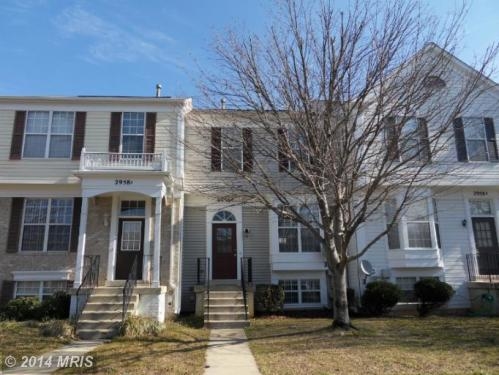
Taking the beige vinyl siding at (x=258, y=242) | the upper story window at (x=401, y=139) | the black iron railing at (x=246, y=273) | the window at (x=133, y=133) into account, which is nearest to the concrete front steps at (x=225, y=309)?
the black iron railing at (x=246, y=273)

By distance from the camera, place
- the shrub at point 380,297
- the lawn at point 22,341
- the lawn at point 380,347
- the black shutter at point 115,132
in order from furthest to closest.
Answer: the black shutter at point 115,132 → the shrub at point 380,297 → the lawn at point 22,341 → the lawn at point 380,347

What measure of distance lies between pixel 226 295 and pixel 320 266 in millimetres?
3879

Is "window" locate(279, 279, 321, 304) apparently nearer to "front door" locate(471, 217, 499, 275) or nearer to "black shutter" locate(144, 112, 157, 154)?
"front door" locate(471, 217, 499, 275)

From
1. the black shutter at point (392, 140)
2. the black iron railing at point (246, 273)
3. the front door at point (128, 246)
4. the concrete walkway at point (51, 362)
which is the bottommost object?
the concrete walkway at point (51, 362)

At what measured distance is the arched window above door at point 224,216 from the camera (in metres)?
15.5

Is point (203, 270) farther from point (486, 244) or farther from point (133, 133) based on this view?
point (486, 244)

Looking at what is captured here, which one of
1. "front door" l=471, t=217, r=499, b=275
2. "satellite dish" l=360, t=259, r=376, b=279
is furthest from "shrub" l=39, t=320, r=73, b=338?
"front door" l=471, t=217, r=499, b=275

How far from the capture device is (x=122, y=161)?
14.1 meters

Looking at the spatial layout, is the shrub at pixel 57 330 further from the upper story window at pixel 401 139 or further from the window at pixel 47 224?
the upper story window at pixel 401 139

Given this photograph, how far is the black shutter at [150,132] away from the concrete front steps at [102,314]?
5.02 meters

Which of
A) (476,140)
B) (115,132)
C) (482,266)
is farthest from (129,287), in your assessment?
(476,140)

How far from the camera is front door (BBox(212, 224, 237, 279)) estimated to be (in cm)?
1484

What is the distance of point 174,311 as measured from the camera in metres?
13.2

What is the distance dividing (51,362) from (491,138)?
16.3m
